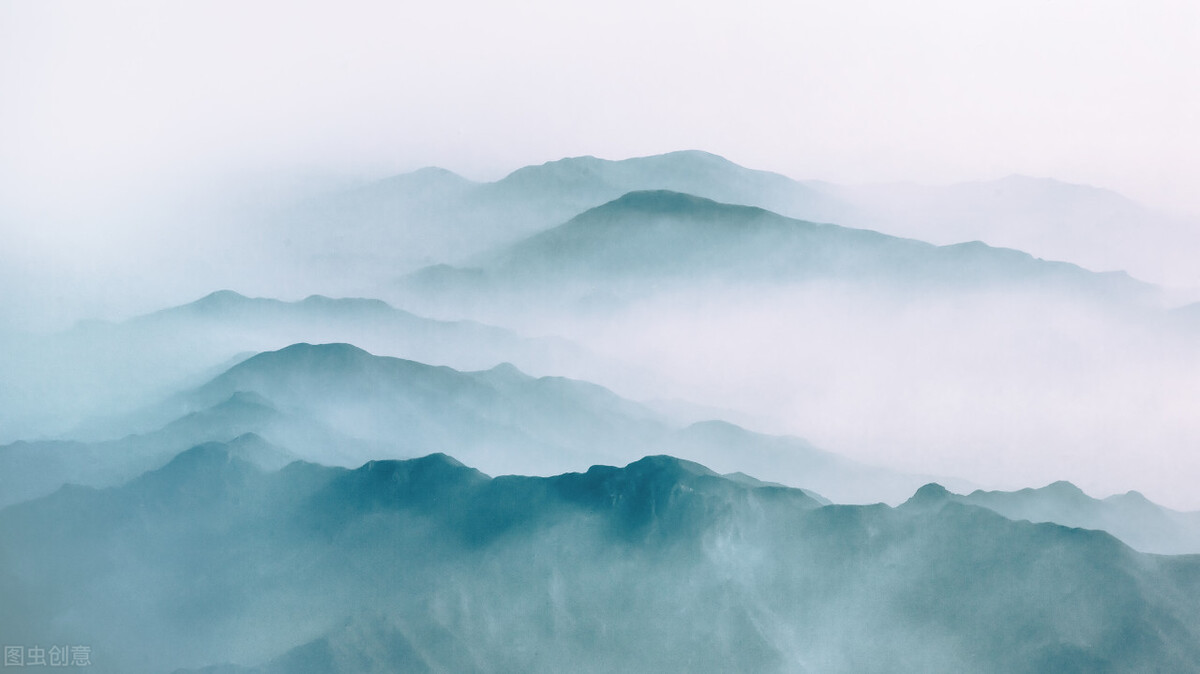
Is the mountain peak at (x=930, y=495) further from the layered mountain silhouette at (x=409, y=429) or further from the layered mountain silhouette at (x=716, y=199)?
the layered mountain silhouette at (x=716, y=199)

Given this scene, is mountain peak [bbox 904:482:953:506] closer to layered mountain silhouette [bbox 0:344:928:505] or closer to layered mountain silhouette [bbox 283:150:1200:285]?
layered mountain silhouette [bbox 0:344:928:505]

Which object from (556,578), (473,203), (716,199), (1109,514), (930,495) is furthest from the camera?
(473,203)

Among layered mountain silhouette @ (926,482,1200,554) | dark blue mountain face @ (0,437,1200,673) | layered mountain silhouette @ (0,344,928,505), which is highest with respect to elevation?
layered mountain silhouette @ (0,344,928,505)

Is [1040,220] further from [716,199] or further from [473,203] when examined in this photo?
[473,203]

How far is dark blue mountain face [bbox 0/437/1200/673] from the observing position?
3.28 metres

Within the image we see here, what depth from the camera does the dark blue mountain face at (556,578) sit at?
3279 millimetres

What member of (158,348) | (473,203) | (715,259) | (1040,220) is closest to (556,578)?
(715,259)

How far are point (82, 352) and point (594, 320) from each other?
1870 millimetres

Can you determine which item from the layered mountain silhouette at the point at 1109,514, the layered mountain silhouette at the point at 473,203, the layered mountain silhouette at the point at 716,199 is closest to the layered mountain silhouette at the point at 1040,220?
the layered mountain silhouette at the point at 716,199

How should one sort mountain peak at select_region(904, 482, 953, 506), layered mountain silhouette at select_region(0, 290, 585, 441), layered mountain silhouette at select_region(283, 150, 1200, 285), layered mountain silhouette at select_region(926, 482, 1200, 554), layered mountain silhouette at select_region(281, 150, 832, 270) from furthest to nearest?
layered mountain silhouette at select_region(0, 290, 585, 441) → layered mountain silhouette at select_region(281, 150, 832, 270) → layered mountain silhouette at select_region(283, 150, 1200, 285) → mountain peak at select_region(904, 482, 953, 506) → layered mountain silhouette at select_region(926, 482, 1200, 554)

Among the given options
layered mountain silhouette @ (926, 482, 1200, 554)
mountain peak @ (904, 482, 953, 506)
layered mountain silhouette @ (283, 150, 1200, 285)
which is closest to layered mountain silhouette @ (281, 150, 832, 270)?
layered mountain silhouette @ (283, 150, 1200, 285)

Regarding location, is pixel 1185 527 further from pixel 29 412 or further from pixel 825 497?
pixel 29 412

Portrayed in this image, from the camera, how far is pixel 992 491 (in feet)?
11.1

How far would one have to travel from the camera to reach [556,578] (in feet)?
11.6
